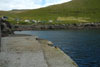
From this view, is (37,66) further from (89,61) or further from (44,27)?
(44,27)

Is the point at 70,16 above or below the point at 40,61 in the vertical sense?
below

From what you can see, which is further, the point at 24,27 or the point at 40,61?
the point at 24,27

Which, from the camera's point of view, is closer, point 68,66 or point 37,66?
point 37,66

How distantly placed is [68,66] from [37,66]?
3250 mm


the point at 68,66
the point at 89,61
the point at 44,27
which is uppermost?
the point at 68,66

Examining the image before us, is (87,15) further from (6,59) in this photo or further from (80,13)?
A: (6,59)

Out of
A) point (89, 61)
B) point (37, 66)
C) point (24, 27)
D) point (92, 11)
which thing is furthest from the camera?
point (92, 11)

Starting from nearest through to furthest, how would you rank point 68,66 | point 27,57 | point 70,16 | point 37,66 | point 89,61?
point 37,66, point 68,66, point 27,57, point 89,61, point 70,16

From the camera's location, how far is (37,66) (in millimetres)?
18672

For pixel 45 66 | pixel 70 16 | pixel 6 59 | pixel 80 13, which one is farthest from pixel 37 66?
pixel 80 13

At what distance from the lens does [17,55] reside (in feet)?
76.0

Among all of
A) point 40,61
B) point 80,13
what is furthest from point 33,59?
point 80,13

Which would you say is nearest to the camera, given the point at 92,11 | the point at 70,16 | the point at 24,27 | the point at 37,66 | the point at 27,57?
the point at 37,66

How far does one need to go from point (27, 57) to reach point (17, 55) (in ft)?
5.10
